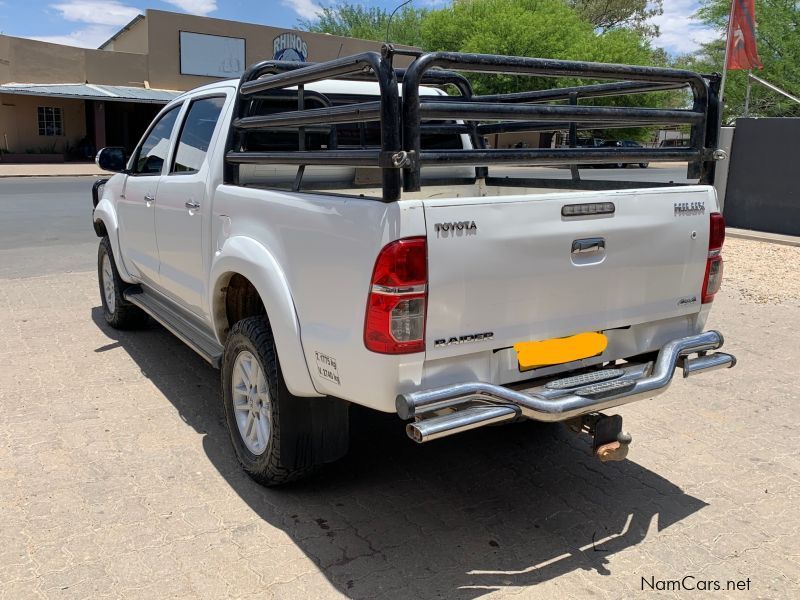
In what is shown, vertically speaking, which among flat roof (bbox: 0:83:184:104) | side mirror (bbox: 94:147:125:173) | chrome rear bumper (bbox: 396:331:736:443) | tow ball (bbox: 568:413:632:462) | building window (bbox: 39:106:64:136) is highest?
flat roof (bbox: 0:83:184:104)

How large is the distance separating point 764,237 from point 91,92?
2579cm

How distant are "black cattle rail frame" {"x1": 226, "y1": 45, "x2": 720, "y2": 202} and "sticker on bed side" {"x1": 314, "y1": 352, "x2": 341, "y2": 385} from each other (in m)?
0.73

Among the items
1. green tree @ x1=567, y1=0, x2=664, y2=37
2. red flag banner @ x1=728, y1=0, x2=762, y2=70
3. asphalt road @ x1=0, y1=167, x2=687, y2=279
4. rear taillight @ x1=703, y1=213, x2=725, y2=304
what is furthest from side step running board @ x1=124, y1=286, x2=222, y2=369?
green tree @ x1=567, y1=0, x2=664, y2=37

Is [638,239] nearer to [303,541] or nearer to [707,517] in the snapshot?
[707,517]

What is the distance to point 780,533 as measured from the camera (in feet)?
11.2

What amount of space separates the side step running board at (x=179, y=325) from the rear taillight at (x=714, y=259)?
8.41ft

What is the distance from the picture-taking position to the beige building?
2927 cm

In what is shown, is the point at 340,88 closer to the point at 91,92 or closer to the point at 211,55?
the point at 91,92

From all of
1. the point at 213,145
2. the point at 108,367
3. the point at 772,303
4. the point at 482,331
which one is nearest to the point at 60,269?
the point at 108,367

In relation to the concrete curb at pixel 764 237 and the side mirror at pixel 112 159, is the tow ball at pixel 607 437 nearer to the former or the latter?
the side mirror at pixel 112 159

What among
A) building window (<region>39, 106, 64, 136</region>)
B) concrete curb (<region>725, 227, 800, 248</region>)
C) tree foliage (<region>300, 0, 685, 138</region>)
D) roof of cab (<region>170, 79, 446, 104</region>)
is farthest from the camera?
tree foliage (<region>300, 0, 685, 138</region>)

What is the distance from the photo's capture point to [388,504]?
11.9 feet

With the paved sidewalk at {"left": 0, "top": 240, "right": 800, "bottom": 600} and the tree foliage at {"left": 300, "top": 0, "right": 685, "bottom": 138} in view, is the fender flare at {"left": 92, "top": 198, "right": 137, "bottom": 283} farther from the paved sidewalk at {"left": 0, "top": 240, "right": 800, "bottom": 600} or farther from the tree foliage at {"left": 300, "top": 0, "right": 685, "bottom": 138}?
the tree foliage at {"left": 300, "top": 0, "right": 685, "bottom": 138}

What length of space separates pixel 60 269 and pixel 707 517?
7.96 meters
